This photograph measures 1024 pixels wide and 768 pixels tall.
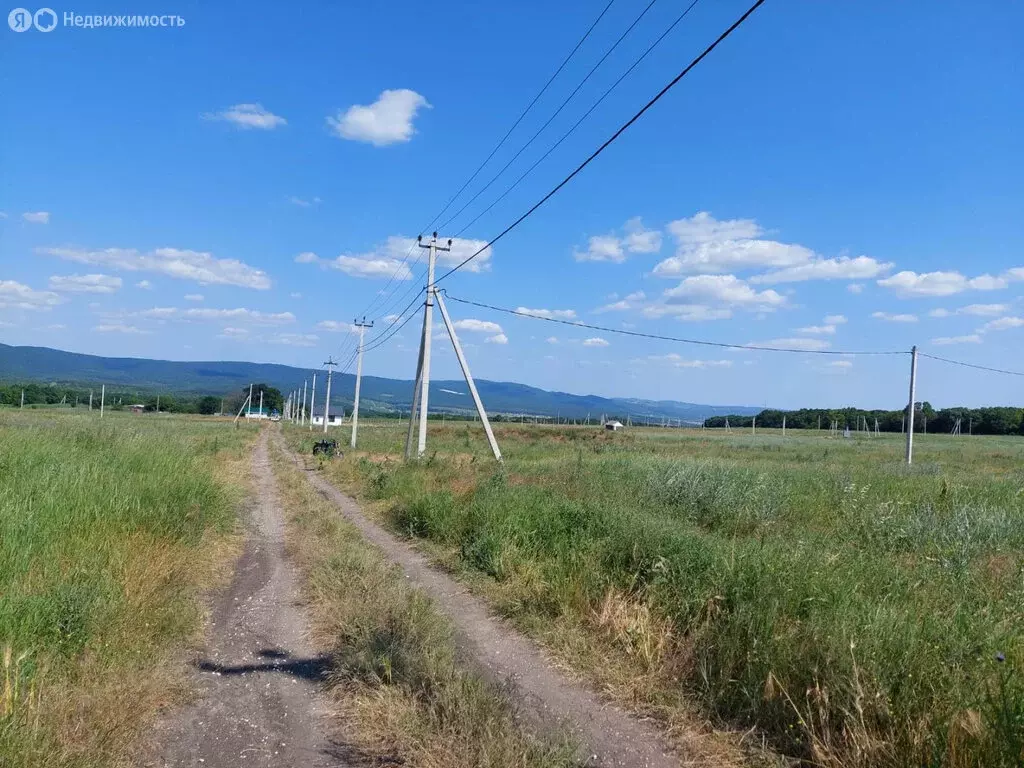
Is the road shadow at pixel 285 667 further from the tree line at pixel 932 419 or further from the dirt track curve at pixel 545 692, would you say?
the tree line at pixel 932 419

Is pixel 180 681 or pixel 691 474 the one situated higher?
pixel 691 474

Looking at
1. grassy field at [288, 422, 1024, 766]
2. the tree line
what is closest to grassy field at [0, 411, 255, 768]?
grassy field at [288, 422, 1024, 766]

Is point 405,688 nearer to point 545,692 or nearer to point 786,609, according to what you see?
point 545,692

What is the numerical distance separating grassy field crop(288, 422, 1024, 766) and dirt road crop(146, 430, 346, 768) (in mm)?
1990

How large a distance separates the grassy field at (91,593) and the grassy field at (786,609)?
309 centimetres

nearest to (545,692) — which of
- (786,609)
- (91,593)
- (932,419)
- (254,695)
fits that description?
(786,609)

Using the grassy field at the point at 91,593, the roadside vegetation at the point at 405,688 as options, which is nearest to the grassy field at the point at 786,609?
the roadside vegetation at the point at 405,688

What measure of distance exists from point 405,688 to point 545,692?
100 centimetres

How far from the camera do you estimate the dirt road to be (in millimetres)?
3961

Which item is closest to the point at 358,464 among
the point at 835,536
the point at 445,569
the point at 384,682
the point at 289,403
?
the point at 445,569

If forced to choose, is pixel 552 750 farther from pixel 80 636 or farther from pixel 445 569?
pixel 445 569

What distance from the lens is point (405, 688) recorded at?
461cm

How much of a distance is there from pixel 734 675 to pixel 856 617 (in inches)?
35.5

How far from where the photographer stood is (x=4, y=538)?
587 centimetres
